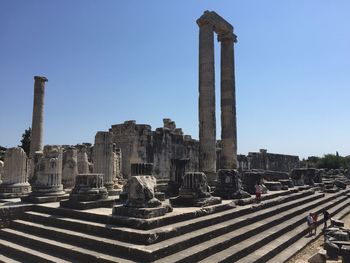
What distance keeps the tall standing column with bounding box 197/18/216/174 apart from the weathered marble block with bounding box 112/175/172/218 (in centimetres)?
937

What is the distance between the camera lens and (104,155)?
13172 millimetres

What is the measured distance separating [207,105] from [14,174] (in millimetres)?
9507

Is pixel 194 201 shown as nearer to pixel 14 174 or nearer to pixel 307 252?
pixel 307 252

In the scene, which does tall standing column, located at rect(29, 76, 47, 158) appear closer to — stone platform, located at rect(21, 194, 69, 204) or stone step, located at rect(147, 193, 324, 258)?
stone platform, located at rect(21, 194, 69, 204)

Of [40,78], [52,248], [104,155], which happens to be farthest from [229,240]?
[40,78]

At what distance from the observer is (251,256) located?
24.9 ft

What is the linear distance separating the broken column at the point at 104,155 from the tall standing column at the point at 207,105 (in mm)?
5650

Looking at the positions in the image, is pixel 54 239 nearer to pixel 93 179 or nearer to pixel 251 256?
pixel 93 179

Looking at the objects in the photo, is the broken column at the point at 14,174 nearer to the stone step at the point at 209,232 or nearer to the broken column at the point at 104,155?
the broken column at the point at 104,155

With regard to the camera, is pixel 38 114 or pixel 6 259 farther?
pixel 38 114

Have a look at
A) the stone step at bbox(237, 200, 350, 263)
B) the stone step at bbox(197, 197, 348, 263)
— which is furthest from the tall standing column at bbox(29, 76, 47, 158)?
the stone step at bbox(237, 200, 350, 263)

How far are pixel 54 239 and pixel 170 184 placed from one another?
620 centimetres

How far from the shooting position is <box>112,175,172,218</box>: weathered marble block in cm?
757

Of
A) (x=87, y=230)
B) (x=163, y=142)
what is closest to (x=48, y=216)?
(x=87, y=230)
